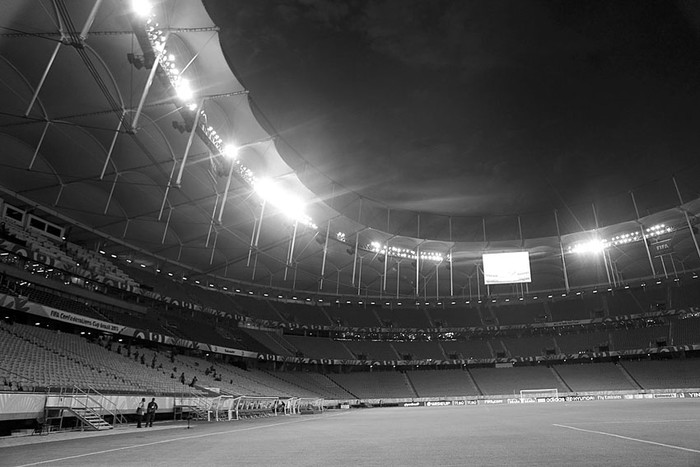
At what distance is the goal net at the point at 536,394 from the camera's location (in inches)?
1961

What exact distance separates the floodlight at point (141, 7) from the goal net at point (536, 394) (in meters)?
51.5

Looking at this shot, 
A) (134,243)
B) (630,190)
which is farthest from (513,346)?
(134,243)

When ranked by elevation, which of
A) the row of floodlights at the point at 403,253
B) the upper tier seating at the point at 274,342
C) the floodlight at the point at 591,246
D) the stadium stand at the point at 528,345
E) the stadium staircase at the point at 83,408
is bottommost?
the stadium staircase at the point at 83,408

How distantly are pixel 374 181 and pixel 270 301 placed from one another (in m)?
27.0

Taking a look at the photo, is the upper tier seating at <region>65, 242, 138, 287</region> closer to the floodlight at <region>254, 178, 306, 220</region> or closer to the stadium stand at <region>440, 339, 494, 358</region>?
the floodlight at <region>254, 178, 306, 220</region>

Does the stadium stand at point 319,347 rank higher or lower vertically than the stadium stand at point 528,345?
lower

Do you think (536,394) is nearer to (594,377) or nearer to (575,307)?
(594,377)

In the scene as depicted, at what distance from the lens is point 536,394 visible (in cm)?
5056

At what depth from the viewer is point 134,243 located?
132 feet

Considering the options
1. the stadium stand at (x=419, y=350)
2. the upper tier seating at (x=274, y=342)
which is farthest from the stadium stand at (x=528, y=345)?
the upper tier seating at (x=274, y=342)

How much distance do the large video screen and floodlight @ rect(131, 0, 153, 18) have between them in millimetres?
33877

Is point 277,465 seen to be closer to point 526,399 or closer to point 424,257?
point 424,257

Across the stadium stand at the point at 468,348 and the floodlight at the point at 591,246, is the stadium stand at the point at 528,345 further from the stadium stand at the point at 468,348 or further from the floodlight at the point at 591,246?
the floodlight at the point at 591,246

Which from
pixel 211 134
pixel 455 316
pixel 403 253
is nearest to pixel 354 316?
pixel 455 316
